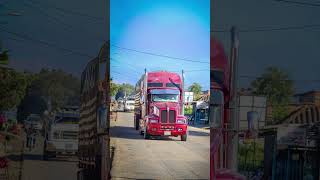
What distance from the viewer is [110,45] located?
3.96m

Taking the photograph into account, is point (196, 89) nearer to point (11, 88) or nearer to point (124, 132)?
point (124, 132)

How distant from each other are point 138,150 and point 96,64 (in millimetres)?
705

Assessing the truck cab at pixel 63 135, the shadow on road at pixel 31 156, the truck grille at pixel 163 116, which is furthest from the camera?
the shadow on road at pixel 31 156

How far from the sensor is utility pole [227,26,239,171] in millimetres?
4121

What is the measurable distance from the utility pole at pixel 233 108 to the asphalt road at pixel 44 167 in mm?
1179

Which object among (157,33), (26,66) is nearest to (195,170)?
(157,33)

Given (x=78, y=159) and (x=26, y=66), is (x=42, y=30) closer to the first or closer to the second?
(x=26, y=66)

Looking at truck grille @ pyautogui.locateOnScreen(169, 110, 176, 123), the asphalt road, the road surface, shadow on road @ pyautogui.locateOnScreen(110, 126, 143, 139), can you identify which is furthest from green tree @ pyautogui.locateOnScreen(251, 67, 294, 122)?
the asphalt road

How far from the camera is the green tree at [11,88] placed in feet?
13.3

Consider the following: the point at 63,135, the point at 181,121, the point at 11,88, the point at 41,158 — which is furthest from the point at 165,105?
the point at 11,88

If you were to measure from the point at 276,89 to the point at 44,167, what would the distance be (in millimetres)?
1861

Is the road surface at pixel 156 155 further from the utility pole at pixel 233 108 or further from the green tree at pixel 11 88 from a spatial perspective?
the green tree at pixel 11 88

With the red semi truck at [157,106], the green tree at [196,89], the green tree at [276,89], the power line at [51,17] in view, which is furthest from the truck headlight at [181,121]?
the power line at [51,17]


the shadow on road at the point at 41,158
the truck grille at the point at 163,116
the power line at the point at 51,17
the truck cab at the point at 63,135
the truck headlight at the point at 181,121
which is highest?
the power line at the point at 51,17
